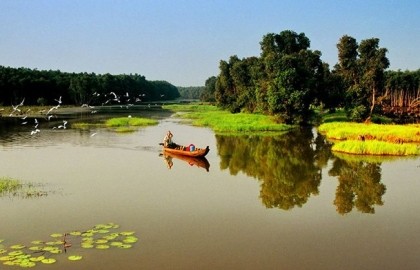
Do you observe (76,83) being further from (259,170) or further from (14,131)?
(259,170)

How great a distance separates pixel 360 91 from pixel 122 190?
5247 cm

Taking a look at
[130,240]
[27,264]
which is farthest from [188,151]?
[27,264]

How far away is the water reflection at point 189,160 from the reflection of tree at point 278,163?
58.4 inches

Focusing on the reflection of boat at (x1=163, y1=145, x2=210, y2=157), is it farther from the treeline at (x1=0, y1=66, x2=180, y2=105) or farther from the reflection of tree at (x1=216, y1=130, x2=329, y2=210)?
the treeline at (x1=0, y1=66, x2=180, y2=105)

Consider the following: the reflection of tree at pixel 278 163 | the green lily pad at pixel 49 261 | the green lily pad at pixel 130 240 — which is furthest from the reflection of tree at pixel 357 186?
the green lily pad at pixel 49 261

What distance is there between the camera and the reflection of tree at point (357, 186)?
925 inches

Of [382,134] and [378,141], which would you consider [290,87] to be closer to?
[382,134]

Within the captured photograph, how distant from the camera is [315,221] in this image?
20.2 metres

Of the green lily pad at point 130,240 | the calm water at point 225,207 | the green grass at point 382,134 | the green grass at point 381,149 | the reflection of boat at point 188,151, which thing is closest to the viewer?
the calm water at point 225,207

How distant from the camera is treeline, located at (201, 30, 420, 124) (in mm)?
67312

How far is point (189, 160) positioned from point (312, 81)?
37.8m

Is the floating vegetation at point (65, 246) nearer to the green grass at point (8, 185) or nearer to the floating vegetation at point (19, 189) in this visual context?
the floating vegetation at point (19, 189)

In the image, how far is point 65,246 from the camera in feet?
52.3

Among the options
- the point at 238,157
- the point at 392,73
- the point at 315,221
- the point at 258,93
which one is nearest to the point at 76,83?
the point at 258,93
